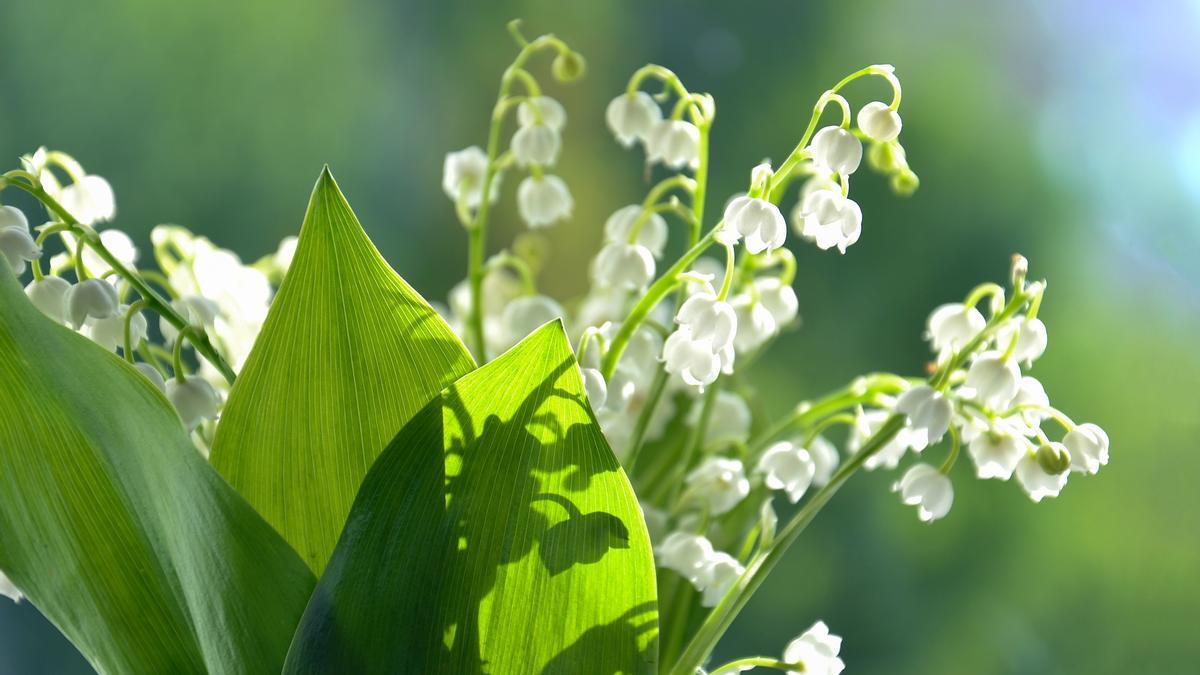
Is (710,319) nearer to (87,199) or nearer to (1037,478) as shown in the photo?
(1037,478)

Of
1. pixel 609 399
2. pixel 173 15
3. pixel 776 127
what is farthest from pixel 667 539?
pixel 173 15

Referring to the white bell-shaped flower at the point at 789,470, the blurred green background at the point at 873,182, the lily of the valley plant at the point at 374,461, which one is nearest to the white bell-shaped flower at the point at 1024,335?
the lily of the valley plant at the point at 374,461

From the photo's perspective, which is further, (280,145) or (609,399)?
(280,145)

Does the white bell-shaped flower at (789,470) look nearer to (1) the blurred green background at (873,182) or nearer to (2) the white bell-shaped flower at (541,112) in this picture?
(2) the white bell-shaped flower at (541,112)

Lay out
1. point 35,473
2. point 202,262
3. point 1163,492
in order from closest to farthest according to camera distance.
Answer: point 35,473
point 202,262
point 1163,492

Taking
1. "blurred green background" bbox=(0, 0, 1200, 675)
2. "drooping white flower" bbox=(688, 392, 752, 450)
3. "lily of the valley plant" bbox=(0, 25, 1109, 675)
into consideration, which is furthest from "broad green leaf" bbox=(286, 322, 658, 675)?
"blurred green background" bbox=(0, 0, 1200, 675)

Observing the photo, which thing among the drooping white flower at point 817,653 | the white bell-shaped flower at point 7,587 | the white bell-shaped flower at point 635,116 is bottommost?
the drooping white flower at point 817,653

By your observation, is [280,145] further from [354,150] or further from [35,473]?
[35,473]

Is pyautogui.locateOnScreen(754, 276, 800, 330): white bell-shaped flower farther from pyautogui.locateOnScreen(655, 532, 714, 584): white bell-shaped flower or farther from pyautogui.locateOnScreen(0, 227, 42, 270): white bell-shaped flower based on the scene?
pyautogui.locateOnScreen(0, 227, 42, 270): white bell-shaped flower
